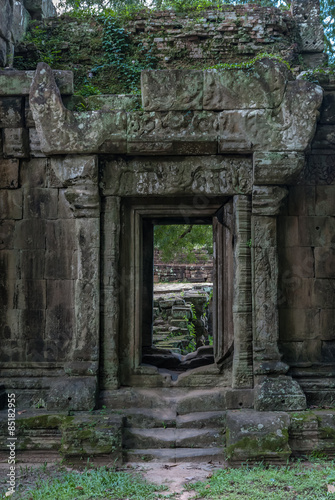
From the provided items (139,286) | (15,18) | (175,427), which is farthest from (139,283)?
(15,18)

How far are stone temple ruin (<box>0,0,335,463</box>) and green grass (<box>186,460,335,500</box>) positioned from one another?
17cm

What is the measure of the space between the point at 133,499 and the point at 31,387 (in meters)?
2.01

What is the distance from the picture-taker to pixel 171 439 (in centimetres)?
475

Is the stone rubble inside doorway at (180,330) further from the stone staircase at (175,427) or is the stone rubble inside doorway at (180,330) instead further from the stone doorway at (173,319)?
the stone staircase at (175,427)

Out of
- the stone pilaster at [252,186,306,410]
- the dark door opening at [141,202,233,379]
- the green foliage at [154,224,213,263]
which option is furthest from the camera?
the green foliage at [154,224,213,263]

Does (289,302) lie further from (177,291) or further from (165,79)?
(177,291)

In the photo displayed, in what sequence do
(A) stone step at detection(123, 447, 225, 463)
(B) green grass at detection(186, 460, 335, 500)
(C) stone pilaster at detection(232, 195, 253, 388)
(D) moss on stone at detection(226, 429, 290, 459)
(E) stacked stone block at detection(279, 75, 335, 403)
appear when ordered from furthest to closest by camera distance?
(E) stacked stone block at detection(279, 75, 335, 403) < (C) stone pilaster at detection(232, 195, 253, 388) < (A) stone step at detection(123, 447, 225, 463) < (D) moss on stone at detection(226, 429, 290, 459) < (B) green grass at detection(186, 460, 335, 500)

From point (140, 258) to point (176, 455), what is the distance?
2259mm

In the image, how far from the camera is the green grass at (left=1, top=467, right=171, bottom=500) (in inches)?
150

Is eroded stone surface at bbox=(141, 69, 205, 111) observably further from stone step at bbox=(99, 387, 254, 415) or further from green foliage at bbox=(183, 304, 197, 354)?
green foliage at bbox=(183, 304, 197, 354)

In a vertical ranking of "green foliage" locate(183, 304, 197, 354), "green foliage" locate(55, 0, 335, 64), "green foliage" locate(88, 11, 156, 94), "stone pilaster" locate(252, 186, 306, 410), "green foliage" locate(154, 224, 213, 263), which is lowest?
"green foliage" locate(183, 304, 197, 354)

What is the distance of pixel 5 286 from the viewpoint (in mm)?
5492

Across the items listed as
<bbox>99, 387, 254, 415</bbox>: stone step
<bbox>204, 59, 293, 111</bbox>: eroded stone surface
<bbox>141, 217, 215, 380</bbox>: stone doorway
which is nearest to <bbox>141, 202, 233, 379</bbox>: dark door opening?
<bbox>141, 217, 215, 380</bbox>: stone doorway

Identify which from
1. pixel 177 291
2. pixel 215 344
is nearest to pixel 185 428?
pixel 215 344
